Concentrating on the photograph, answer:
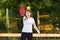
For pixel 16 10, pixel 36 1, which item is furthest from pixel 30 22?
pixel 16 10

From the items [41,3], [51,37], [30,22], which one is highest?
[41,3]

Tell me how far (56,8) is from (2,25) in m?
2.25

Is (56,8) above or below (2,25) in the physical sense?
above

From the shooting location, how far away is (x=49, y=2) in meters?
8.75

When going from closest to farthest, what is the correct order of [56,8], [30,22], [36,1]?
[30,22]
[36,1]
[56,8]

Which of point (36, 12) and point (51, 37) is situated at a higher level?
point (36, 12)

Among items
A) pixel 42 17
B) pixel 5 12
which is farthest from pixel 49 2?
pixel 5 12

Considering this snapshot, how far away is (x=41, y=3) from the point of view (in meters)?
8.79

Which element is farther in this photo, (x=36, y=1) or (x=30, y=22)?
(x=36, y=1)

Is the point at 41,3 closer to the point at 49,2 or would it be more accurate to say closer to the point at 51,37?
the point at 49,2

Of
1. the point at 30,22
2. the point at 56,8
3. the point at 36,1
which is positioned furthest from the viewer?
the point at 56,8

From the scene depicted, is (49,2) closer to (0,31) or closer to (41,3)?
(41,3)

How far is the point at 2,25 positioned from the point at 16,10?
83 centimetres

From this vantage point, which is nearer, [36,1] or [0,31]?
[36,1]
